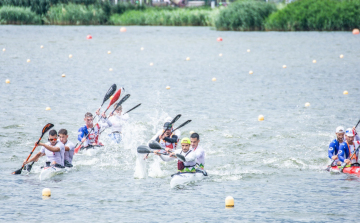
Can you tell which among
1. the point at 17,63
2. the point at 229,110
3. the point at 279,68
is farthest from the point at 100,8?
the point at 229,110

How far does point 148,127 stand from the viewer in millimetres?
22094

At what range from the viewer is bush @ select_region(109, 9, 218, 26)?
7319 cm

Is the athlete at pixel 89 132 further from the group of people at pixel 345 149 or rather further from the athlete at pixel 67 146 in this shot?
the group of people at pixel 345 149

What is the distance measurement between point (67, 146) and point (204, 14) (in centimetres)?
5895

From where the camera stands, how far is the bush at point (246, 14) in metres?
60.5

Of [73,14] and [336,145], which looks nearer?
[336,145]

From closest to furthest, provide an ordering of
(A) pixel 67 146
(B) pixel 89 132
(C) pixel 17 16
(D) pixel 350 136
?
(A) pixel 67 146
(D) pixel 350 136
(B) pixel 89 132
(C) pixel 17 16

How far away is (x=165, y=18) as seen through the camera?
244 ft

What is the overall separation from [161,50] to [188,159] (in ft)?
123

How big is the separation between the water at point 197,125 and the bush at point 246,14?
9240mm

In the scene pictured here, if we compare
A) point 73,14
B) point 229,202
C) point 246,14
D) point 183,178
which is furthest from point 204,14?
point 229,202

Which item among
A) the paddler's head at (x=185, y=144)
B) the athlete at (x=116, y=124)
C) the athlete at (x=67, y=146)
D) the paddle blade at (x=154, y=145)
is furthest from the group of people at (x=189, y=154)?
the athlete at (x=116, y=124)

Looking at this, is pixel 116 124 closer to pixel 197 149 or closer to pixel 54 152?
pixel 54 152

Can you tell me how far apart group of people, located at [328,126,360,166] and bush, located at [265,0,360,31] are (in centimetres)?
4392
